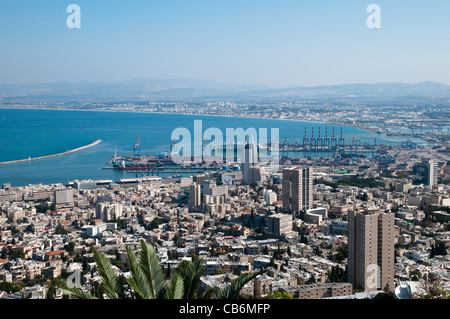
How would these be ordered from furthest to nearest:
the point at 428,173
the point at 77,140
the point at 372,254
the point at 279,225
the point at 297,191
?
the point at 77,140
the point at 428,173
the point at 297,191
the point at 279,225
the point at 372,254

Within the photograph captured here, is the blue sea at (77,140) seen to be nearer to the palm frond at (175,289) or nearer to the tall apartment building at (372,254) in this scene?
the tall apartment building at (372,254)

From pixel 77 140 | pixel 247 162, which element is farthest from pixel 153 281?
pixel 77 140

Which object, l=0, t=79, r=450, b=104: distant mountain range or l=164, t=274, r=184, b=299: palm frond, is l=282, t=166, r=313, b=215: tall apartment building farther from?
l=0, t=79, r=450, b=104: distant mountain range

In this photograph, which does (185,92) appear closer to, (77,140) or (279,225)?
(77,140)

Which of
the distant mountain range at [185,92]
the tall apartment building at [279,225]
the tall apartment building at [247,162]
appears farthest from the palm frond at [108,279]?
the distant mountain range at [185,92]

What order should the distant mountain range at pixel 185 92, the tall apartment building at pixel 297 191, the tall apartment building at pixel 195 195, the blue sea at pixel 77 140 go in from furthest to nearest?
the distant mountain range at pixel 185 92, the blue sea at pixel 77 140, the tall apartment building at pixel 195 195, the tall apartment building at pixel 297 191

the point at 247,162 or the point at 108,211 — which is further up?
the point at 247,162

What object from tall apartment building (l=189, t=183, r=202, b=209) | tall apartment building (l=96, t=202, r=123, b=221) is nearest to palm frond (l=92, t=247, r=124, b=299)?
tall apartment building (l=96, t=202, r=123, b=221)
